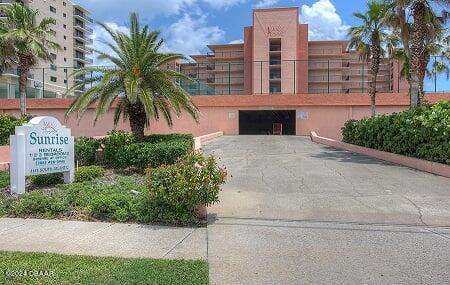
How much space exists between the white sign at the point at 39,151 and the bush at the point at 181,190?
372 centimetres

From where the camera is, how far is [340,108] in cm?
3325

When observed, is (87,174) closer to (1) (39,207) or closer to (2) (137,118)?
(1) (39,207)

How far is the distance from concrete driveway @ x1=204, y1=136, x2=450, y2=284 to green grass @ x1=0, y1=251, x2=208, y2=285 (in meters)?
0.38

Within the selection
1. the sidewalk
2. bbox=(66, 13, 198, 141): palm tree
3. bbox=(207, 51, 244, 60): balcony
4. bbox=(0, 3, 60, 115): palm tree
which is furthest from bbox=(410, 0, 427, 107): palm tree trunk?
bbox=(207, 51, 244, 60): balcony

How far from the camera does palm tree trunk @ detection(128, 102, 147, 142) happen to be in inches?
588

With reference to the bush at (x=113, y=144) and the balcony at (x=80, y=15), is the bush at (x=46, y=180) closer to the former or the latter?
the bush at (x=113, y=144)

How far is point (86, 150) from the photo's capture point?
1406 centimetres

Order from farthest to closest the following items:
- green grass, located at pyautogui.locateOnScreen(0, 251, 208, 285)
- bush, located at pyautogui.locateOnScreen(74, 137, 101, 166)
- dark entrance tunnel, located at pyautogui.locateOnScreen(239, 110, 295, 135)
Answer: dark entrance tunnel, located at pyautogui.locateOnScreen(239, 110, 295, 135)
bush, located at pyautogui.locateOnScreen(74, 137, 101, 166)
green grass, located at pyautogui.locateOnScreen(0, 251, 208, 285)

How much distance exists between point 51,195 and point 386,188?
304 inches

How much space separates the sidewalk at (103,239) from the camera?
20.1 ft

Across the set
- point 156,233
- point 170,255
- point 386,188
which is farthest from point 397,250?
point 386,188

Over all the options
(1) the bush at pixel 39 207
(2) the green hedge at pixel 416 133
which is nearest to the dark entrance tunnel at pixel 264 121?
(2) the green hedge at pixel 416 133

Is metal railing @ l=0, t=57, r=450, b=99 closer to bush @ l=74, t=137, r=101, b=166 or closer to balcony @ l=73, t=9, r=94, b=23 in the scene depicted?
bush @ l=74, t=137, r=101, b=166

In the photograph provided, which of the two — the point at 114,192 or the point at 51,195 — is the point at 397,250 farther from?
the point at 51,195
